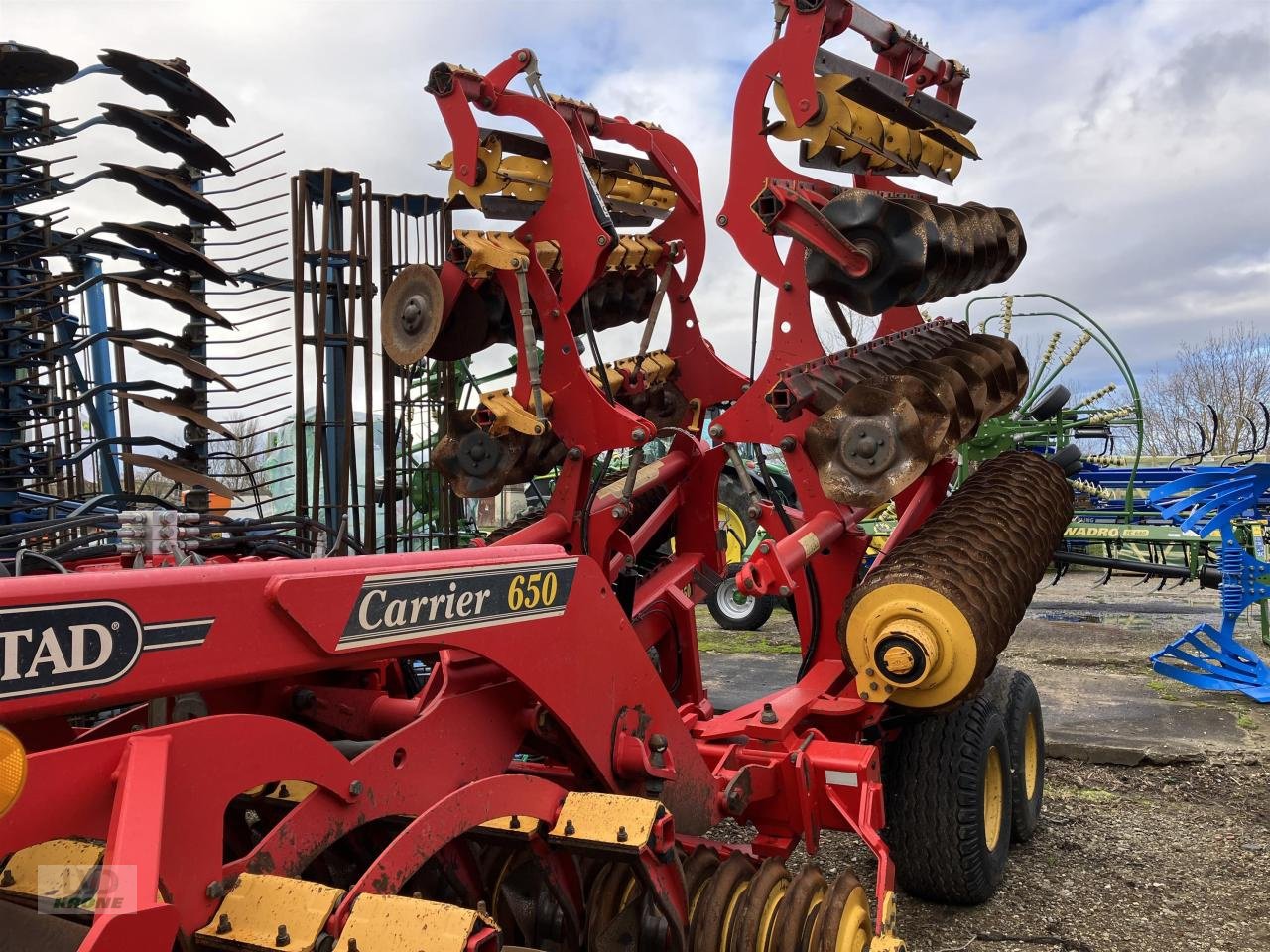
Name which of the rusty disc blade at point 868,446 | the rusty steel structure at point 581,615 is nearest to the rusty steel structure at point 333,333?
the rusty steel structure at point 581,615

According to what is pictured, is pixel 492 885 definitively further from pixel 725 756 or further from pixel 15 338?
pixel 15 338

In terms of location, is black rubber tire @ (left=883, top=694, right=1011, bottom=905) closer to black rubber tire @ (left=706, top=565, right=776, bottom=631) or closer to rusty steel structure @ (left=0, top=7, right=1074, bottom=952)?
rusty steel structure @ (left=0, top=7, right=1074, bottom=952)

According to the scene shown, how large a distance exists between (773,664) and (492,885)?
688cm

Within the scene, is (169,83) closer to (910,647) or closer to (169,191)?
(169,191)

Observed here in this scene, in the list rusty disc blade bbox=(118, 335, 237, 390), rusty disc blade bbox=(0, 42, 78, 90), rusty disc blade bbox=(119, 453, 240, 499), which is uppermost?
rusty disc blade bbox=(0, 42, 78, 90)

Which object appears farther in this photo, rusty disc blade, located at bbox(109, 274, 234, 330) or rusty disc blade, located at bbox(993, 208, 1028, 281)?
rusty disc blade, located at bbox(993, 208, 1028, 281)

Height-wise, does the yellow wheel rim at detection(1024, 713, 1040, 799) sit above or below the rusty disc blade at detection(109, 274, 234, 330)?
below

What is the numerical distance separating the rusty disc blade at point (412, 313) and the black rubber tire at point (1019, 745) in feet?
9.21

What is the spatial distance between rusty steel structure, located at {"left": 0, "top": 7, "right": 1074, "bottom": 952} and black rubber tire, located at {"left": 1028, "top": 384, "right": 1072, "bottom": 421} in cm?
A: 497

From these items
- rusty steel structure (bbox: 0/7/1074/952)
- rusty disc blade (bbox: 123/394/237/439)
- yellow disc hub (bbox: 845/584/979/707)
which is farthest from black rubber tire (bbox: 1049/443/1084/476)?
rusty disc blade (bbox: 123/394/237/439)

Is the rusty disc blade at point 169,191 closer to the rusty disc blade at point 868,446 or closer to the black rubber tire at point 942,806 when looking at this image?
the rusty disc blade at point 868,446

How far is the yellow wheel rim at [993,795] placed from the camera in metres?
4.68

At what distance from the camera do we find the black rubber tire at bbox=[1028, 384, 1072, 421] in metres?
10.3

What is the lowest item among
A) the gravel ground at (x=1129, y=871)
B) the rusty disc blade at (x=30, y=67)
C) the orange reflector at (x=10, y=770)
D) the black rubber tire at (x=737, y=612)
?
the gravel ground at (x=1129, y=871)
